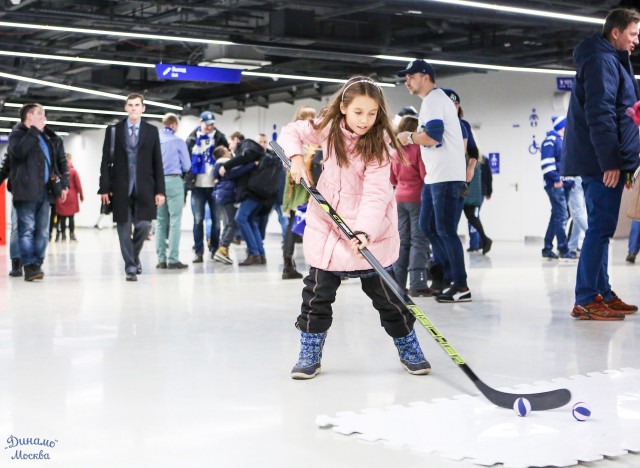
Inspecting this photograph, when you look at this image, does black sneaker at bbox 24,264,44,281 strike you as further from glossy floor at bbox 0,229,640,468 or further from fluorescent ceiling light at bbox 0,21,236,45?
fluorescent ceiling light at bbox 0,21,236,45

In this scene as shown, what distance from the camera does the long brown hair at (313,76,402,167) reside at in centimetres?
340

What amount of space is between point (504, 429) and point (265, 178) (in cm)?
666

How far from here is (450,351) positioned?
121 inches

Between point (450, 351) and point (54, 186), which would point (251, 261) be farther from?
point (450, 351)

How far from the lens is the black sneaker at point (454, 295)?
5.77 meters

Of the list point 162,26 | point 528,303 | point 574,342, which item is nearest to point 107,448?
point 574,342

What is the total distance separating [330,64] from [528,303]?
13.0 meters

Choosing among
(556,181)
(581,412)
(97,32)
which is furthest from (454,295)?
(97,32)

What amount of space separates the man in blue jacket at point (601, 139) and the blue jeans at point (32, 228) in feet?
15.3

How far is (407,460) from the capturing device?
229 cm

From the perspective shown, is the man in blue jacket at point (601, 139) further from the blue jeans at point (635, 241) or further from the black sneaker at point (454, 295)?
the blue jeans at point (635, 241)

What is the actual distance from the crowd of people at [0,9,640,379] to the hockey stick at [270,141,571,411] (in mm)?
80

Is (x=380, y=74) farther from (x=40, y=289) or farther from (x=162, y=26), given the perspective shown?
(x=40, y=289)

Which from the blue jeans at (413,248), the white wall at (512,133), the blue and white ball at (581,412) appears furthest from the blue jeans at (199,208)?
the white wall at (512,133)
